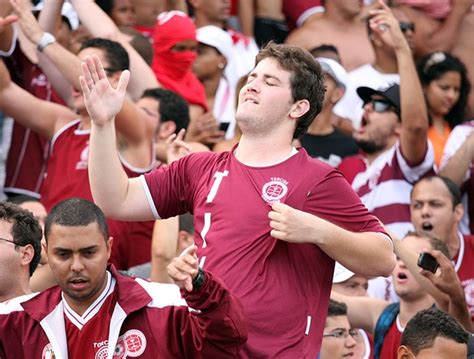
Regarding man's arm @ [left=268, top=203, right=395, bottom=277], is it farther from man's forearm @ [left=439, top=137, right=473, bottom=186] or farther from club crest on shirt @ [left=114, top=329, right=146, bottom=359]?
man's forearm @ [left=439, top=137, right=473, bottom=186]

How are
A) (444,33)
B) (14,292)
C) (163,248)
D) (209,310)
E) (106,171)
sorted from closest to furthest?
(209,310) < (106,171) < (14,292) < (163,248) < (444,33)

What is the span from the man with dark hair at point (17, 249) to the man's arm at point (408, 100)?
3151 mm

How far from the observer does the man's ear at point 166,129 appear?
30.3ft

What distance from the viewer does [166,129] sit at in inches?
364

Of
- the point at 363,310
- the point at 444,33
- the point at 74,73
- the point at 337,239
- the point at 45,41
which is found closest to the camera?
the point at 337,239

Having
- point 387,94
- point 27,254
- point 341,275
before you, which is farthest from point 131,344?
point 387,94

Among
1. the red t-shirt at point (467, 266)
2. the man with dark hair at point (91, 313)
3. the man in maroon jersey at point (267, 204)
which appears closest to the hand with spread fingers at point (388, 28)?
the red t-shirt at point (467, 266)

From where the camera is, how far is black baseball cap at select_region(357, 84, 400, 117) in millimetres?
9750

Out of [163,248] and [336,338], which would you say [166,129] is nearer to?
[163,248]

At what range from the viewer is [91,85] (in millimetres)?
6023

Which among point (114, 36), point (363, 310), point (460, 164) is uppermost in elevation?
point (114, 36)

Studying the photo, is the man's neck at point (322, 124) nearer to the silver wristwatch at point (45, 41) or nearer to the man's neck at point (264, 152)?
the silver wristwatch at point (45, 41)

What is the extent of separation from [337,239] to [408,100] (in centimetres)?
358

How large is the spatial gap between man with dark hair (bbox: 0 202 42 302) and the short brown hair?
153 centimetres
